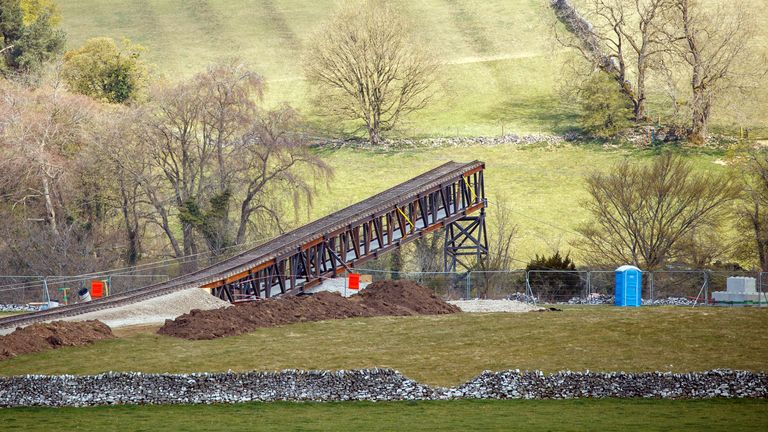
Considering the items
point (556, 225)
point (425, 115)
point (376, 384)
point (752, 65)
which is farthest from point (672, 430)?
point (425, 115)

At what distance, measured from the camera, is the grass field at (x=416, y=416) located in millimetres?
28922

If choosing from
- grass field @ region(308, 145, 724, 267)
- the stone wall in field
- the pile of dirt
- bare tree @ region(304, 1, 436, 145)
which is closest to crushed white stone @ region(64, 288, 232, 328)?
the pile of dirt

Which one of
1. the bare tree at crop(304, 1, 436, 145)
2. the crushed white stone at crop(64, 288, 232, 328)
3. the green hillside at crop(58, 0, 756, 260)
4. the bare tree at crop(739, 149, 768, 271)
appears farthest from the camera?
the bare tree at crop(304, 1, 436, 145)

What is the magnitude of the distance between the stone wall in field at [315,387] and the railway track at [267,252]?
29.1ft

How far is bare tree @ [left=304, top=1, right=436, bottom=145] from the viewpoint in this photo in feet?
336

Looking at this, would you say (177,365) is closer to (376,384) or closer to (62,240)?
(376,384)

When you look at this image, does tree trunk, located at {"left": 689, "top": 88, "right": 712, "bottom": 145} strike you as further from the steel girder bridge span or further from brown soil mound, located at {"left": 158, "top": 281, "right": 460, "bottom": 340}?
brown soil mound, located at {"left": 158, "top": 281, "right": 460, "bottom": 340}

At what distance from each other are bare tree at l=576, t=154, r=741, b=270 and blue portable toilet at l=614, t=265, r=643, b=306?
1072 cm

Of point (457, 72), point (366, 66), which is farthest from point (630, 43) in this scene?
point (366, 66)

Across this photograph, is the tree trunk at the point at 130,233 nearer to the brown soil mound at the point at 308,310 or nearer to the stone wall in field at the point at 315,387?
the brown soil mound at the point at 308,310

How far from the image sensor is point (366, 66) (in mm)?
102500

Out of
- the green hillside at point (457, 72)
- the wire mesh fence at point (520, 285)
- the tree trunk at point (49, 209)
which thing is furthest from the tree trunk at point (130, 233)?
the green hillside at point (457, 72)

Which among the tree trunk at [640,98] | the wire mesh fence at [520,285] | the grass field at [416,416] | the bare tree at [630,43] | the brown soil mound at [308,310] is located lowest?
the grass field at [416,416]

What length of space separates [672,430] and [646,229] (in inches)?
1763
